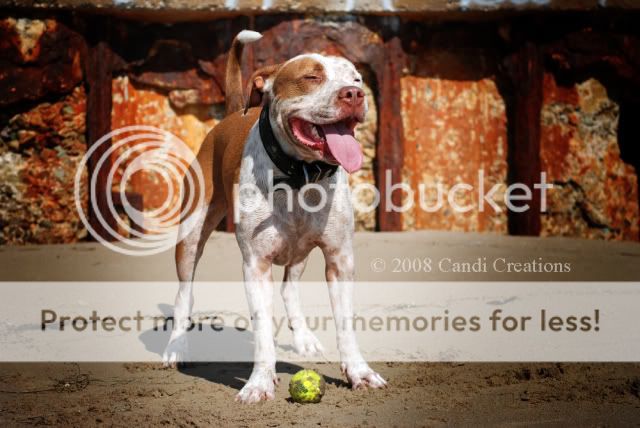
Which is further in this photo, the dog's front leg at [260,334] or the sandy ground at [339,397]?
the dog's front leg at [260,334]

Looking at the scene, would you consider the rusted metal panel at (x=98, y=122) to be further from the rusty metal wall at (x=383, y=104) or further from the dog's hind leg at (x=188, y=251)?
the dog's hind leg at (x=188, y=251)

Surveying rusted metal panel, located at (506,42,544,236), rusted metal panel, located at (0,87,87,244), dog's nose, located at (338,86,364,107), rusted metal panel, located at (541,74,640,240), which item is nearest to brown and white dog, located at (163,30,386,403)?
dog's nose, located at (338,86,364,107)

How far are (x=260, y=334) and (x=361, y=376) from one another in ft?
1.70

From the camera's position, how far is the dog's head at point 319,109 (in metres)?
3.49

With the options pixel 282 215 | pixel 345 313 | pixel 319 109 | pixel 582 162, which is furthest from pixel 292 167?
pixel 582 162

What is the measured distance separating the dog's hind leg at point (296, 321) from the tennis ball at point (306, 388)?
100 centimetres

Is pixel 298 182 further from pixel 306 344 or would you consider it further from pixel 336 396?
pixel 306 344

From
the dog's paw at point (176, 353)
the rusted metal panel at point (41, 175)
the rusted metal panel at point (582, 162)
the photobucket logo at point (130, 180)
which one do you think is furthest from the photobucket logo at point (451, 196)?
the dog's paw at point (176, 353)

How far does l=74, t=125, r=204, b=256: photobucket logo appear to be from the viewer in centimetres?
803

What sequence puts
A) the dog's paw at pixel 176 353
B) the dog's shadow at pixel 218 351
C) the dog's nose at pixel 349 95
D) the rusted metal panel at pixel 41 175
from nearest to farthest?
the dog's nose at pixel 349 95, the dog's shadow at pixel 218 351, the dog's paw at pixel 176 353, the rusted metal panel at pixel 41 175

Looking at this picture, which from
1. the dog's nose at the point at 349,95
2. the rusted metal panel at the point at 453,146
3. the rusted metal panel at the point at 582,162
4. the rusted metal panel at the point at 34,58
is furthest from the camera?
the rusted metal panel at the point at 453,146

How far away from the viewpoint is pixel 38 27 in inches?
305

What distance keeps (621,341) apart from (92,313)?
335 centimetres

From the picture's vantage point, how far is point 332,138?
11.7 ft
